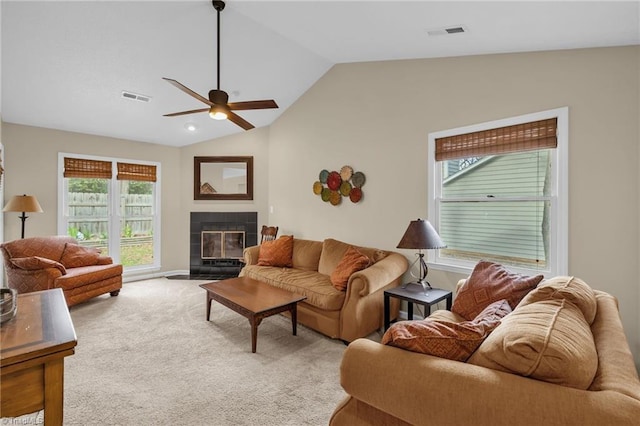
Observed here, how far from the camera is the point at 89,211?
16.1 ft

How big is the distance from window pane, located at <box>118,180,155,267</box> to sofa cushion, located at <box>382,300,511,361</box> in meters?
5.43

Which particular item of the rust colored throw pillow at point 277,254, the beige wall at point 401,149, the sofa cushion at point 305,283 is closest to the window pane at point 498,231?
the beige wall at point 401,149

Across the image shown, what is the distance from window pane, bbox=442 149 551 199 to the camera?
2709mm

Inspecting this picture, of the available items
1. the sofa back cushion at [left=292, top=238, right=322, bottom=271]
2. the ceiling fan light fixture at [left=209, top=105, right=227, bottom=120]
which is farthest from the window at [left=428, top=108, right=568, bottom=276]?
the ceiling fan light fixture at [left=209, top=105, right=227, bottom=120]

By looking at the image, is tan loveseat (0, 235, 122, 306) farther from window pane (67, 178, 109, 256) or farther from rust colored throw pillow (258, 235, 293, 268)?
rust colored throw pillow (258, 235, 293, 268)

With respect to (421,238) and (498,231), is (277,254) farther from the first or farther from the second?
(498,231)

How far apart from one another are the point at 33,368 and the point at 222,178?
475 centimetres

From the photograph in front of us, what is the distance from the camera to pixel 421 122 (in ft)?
11.0

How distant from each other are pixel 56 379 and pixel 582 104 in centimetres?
360

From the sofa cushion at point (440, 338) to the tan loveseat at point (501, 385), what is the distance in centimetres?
3

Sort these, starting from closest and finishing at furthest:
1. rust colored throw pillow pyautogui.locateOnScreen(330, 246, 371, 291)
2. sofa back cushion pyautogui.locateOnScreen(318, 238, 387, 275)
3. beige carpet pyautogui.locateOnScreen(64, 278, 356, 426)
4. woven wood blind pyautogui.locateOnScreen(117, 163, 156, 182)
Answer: beige carpet pyautogui.locateOnScreen(64, 278, 356, 426) → rust colored throw pillow pyautogui.locateOnScreen(330, 246, 371, 291) → sofa back cushion pyautogui.locateOnScreen(318, 238, 387, 275) → woven wood blind pyautogui.locateOnScreen(117, 163, 156, 182)

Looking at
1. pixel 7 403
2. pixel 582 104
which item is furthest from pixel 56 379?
pixel 582 104

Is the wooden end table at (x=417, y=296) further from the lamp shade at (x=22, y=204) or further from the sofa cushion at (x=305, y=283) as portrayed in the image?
the lamp shade at (x=22, y=204)

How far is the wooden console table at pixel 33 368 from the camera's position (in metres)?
0.98
